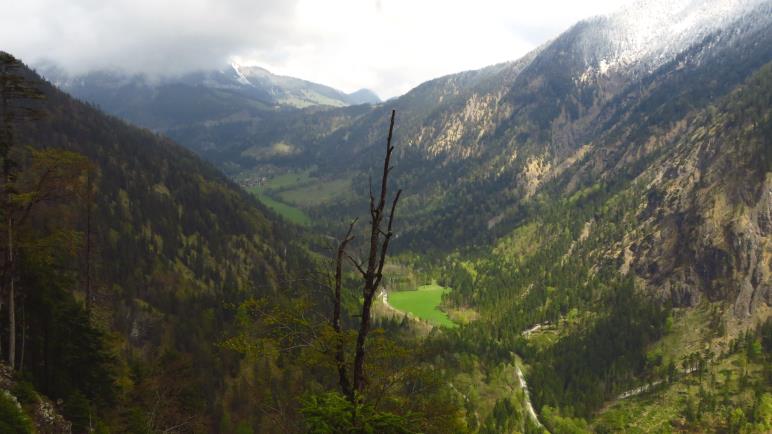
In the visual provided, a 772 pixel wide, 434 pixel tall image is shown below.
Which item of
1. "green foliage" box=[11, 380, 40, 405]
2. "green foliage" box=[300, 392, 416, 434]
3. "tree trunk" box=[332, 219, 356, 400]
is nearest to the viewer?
"green foliage" box=[300, 392, 416, 434]

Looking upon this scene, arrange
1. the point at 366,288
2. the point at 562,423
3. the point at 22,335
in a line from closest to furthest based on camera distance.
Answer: the point at 366,288, the point at 22,335, the point at 562,423

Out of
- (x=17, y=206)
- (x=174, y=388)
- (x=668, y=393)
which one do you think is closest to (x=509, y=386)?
(x=668, y=393)

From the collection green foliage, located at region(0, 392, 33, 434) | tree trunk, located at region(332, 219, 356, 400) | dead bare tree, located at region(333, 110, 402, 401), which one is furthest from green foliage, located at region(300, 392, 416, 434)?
green foliage, located at region(0, 392, 33, 434)

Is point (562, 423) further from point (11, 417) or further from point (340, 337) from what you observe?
point (340, 337)

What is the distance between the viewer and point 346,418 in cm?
1839

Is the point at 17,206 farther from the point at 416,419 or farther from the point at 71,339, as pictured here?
the point at 416,419

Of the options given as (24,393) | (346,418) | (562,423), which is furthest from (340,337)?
(562,423)

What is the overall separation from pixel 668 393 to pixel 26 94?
708ft

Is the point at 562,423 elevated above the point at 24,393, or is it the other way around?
the point at 24,393

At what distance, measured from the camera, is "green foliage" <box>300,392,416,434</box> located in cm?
1820

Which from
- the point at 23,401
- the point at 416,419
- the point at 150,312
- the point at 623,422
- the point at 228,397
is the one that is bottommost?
the point at 623,422

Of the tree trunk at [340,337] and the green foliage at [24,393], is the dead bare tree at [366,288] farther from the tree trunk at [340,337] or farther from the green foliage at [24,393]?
the green foliage at [24,393]

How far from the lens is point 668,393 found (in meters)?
196

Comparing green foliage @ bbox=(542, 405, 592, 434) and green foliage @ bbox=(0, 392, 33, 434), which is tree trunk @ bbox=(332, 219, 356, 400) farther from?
green foliage @ bbox=(542, 405, 592, 434)
